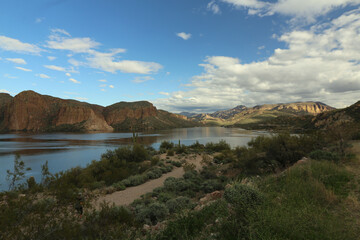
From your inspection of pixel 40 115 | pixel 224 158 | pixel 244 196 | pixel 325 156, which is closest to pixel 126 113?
pixel 40 115

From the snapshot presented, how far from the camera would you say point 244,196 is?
4062 millimetres

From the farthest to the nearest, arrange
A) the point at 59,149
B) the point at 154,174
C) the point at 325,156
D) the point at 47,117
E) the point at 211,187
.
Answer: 1. the point at 47,117
2. the point at 59,149
3. the point at 154,174
4. the point at 211,187
5. the point at 325,156

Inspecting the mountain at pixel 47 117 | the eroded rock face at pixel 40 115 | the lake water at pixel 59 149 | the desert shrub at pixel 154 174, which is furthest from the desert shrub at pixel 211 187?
the eroded rock face at pixel 40 115

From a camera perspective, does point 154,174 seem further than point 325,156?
Yes

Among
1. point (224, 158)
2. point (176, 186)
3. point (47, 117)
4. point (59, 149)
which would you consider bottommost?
point (59, 149)

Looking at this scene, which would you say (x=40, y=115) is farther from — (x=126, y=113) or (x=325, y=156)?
(x=325, y=156)

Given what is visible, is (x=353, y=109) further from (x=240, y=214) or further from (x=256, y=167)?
(x=240, y=214)

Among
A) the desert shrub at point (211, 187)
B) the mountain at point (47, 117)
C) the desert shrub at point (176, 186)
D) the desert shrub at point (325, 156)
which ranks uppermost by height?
the mountain at point (47, 117)

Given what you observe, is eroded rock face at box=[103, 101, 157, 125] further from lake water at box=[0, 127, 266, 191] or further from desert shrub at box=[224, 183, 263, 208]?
desert shrub at box=[224, 183, 263, 208]

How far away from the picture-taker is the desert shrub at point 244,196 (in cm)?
397

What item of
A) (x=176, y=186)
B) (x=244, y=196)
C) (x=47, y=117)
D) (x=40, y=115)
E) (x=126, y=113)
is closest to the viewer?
(x=244, y=196)

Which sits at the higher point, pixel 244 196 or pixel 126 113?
pixel 126 113

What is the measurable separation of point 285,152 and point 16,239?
515 inches

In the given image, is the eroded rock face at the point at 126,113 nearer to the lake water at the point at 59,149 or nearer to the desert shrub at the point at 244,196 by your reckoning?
the lake water at the point at 59,149
